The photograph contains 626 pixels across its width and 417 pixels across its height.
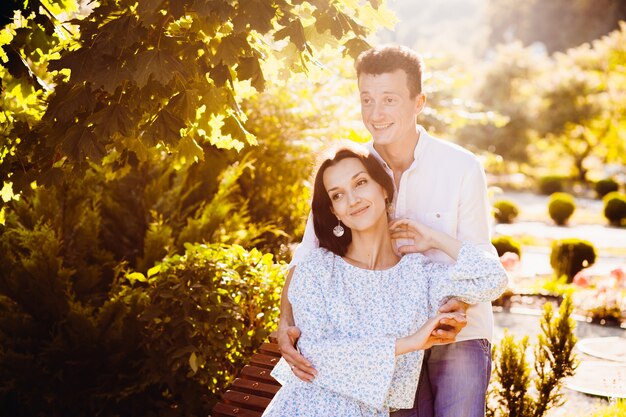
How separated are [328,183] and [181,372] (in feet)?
8.43

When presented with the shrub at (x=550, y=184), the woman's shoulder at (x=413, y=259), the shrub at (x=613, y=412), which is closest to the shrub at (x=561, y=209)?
the shrub at (x=550, y=184)

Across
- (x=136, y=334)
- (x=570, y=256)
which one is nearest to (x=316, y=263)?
(x=136, y=334)

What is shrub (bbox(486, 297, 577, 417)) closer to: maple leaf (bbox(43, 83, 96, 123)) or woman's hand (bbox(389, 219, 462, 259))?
woman's hand (bbox(389, 219, 462, 259))

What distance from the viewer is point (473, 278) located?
Answer: 304 centimetres

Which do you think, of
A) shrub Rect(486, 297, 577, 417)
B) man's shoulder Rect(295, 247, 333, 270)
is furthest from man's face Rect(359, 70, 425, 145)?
shrub Rect(486, 297, 577, 417)

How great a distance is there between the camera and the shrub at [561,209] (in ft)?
86.7

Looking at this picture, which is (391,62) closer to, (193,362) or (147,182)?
(193,362)

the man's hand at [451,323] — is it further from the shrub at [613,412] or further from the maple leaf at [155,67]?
the shrub at [613,412]

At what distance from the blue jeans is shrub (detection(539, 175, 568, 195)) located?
37732 millimetres

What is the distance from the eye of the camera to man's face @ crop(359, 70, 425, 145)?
133 inches

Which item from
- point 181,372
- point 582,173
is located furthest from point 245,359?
point 582,173

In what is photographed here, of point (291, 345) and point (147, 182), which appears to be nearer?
point (291, 345)

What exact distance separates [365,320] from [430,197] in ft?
2.29

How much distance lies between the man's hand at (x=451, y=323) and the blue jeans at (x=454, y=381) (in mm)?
311
